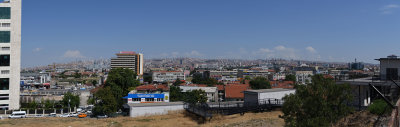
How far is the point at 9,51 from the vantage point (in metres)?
45.1

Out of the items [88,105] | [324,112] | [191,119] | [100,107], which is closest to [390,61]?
[324,112]

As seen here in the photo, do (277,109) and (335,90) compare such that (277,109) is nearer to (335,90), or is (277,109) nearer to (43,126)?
(335,90)

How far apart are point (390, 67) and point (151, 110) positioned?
20.3m

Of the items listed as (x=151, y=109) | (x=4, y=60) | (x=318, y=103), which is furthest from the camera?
(x=4, y=60)

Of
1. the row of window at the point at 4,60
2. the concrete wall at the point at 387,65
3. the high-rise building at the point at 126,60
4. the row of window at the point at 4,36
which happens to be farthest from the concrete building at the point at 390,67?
the high-rise building at the point at 126,60

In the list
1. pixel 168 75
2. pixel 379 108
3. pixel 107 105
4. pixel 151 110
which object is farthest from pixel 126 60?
pixel 379 108

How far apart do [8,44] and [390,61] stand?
48.7 meters

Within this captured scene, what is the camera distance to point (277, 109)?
87.4 feet

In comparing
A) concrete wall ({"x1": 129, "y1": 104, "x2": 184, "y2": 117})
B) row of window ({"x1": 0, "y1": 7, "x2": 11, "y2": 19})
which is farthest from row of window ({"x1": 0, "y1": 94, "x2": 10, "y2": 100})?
concrete wall ({"x1": 129, "y1": 104, "x2": 184, "y2": 117})

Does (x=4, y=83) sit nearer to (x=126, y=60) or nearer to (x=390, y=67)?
(x=390, y=67)

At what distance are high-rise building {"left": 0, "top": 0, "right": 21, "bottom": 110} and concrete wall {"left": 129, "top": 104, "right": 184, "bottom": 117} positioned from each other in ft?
88.5

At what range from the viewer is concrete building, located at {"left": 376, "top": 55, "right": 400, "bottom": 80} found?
20500 mm

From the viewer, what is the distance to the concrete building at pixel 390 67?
2050 centimetres

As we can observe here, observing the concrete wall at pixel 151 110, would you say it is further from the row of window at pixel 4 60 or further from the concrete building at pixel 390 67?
the row of window at pixel 4 60
